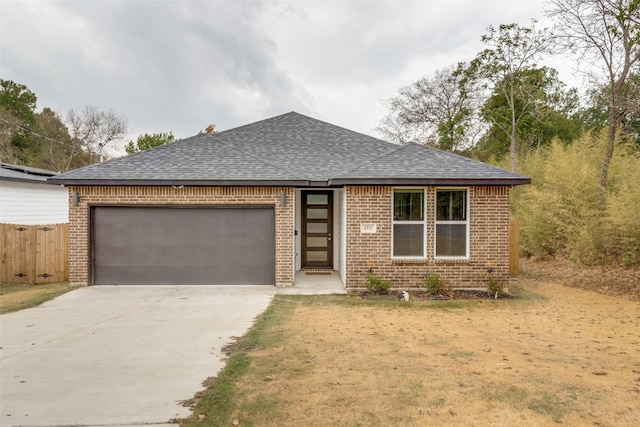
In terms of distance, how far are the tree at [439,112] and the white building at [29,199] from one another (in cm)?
2245

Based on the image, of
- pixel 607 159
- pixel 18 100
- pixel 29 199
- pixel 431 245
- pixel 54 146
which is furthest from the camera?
pixel 18 100

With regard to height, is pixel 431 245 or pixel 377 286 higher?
pixel 431 245

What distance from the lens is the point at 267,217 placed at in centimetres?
982

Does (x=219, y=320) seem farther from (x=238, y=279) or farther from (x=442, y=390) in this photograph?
(x=442, y=390)

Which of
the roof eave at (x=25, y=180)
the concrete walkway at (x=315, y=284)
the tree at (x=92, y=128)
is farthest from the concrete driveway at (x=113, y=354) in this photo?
the tree at (x=92, y=128)

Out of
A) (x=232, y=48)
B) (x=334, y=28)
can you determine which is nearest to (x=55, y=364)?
(x=334, y=28)

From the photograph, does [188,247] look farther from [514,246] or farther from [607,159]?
[607,159]

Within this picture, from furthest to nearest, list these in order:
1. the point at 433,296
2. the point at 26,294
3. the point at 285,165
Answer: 1. the point at 285,165
2. the point at 26,294
3. the point at 433,296

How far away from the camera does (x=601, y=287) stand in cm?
997

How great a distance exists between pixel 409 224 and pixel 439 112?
2201cm

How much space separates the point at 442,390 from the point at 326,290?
5.46 m

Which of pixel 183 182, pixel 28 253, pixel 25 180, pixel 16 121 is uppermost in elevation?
pixel 16 121

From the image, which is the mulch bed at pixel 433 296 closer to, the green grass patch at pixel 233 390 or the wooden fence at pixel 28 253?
the green grass patch at pixel 233 390

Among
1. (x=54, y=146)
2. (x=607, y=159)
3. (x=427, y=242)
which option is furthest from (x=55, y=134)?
(x=607, y=159)
